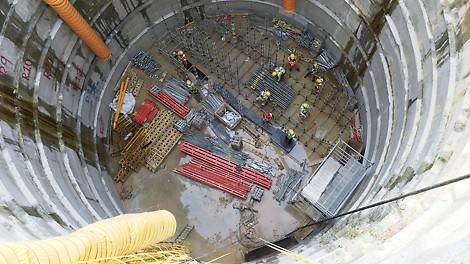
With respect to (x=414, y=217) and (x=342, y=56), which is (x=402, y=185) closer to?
(x=414, y=217)

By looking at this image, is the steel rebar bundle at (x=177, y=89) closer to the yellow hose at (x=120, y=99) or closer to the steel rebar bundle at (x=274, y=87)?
the yellow hose at (x=120, y=99)

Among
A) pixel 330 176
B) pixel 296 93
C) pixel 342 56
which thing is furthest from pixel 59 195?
pixel 342 56

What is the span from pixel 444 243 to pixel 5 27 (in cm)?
1424

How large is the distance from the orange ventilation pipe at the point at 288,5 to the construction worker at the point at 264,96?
3927mm

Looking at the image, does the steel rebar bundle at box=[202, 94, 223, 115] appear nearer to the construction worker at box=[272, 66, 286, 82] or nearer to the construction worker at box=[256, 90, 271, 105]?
the construction worker at box=[256, 90, 271, 105]

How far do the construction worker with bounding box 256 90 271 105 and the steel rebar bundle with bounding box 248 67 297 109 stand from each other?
339mm

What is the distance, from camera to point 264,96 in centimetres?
1906

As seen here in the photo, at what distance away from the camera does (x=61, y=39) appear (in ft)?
52.6

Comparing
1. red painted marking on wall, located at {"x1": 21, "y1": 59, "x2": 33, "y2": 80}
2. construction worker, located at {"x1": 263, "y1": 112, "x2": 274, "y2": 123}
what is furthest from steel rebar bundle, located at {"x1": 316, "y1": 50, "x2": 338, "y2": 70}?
red painted marking on wall, located at {"x1": 21, "y1": 59, "x2": 33, "y2": 80}

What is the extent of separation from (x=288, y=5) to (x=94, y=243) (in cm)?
1483

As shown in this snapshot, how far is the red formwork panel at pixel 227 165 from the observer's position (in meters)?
18.5

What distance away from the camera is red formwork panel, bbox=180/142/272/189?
1850 cm

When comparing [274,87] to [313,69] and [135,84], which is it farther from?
[135,84]

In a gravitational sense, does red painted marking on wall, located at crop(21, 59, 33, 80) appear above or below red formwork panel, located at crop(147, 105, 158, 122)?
below
